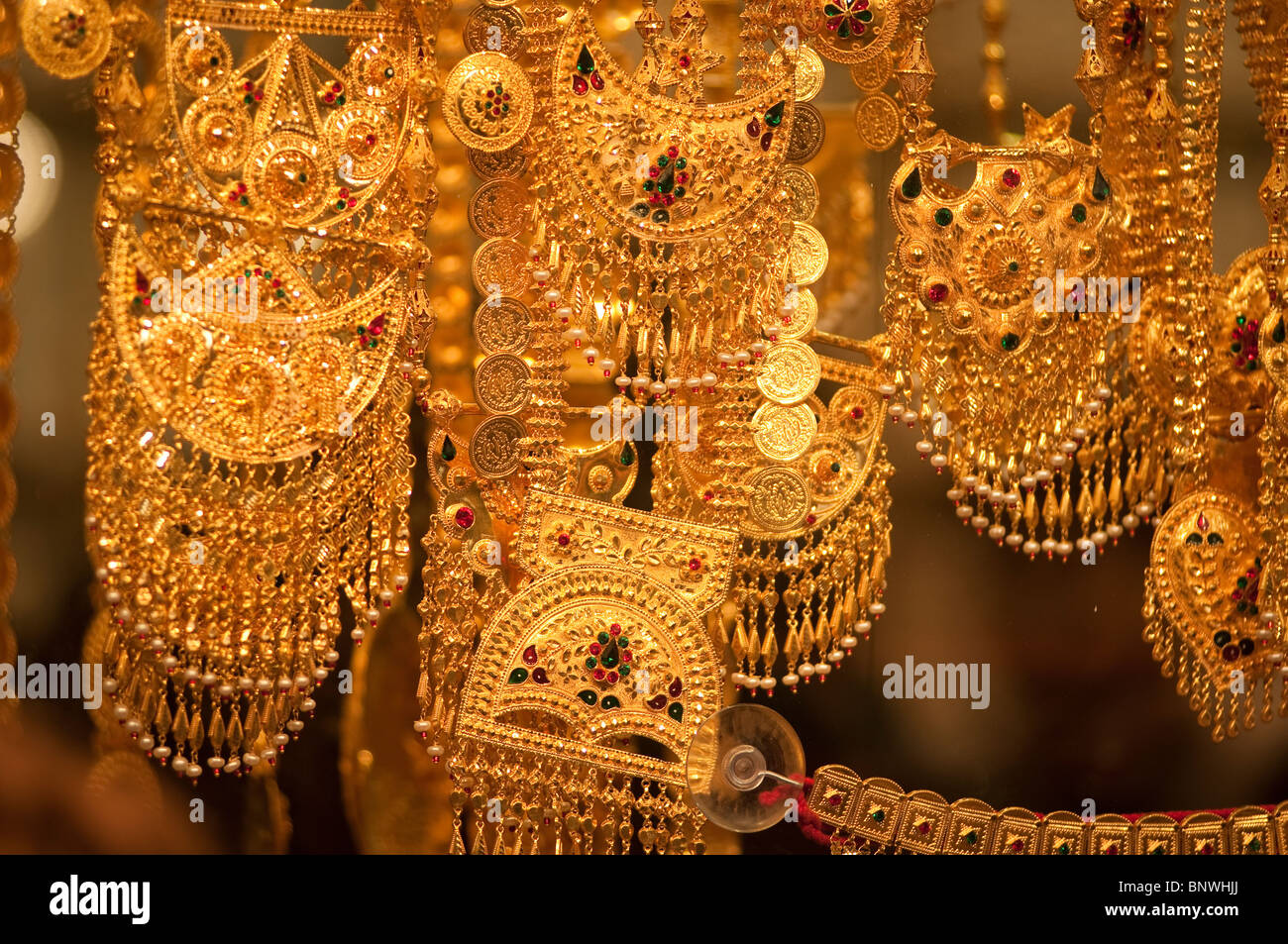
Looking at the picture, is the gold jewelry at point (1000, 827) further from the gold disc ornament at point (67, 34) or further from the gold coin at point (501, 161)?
the gold disc ornament at point (67, 34)

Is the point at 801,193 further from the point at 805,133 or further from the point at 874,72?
the point at 874,72

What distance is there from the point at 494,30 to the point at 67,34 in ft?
2.14

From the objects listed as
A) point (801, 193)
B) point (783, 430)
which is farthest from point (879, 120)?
point (783, 430)

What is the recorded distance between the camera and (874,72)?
2.38m

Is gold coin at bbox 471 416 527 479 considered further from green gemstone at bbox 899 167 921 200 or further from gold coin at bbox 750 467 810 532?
green gemstone at bbox 899 167 921 200

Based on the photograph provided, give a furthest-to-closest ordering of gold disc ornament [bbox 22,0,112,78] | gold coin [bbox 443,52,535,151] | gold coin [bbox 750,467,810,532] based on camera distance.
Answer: gold coin [bbox 750,467,810,532] → gold coin [bbox 443,52,535,151] → gold disc ornament [bbox 22,0,112,78]

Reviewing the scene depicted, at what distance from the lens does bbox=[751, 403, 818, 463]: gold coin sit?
2.37 m

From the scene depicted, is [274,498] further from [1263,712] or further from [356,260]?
[1263,712]

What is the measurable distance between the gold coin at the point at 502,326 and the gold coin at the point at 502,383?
0.02 meters

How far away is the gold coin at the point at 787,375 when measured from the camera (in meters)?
2.38

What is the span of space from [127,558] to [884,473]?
1.24 metres

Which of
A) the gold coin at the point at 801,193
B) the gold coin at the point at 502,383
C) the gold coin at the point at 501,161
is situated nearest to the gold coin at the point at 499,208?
the gold coin at the point at 501,161

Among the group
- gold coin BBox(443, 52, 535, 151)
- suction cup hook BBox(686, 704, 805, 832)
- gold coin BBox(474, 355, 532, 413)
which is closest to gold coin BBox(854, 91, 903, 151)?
gold coin BBox(443, 52, 535, 151)

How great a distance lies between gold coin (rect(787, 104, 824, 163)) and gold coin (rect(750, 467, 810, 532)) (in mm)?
535
